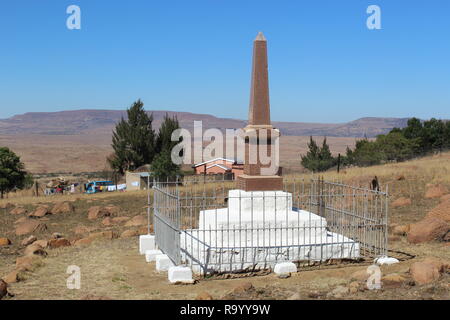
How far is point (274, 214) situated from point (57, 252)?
6.50m

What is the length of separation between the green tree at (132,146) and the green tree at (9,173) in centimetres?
1305

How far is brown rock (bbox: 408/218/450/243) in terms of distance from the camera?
13.3 metres

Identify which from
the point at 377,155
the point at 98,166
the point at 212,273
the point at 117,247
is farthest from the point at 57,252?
A: the point at 98,166

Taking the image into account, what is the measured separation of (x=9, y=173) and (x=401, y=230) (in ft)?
113

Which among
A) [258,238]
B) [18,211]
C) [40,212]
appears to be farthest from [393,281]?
[18,211]

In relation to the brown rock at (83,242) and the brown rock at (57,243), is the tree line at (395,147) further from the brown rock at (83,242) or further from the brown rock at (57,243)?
the brown rock at (57,243)

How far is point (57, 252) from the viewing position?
558 inches

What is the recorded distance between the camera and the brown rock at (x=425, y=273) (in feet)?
28.3

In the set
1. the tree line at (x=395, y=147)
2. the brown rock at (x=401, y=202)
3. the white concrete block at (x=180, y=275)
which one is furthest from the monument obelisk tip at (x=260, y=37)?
the tree line at (x=395, y=147)

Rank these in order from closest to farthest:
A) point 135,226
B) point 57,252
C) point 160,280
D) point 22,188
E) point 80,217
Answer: point 160,280
point 57,252
point 135,226
point 80,217
point 22,188

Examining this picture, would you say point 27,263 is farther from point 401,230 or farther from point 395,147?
point 395,147

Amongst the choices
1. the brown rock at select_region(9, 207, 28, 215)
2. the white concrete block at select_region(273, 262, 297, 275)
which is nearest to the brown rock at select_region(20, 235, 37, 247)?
the brown rock at select_region(9, 207, 28, 215)

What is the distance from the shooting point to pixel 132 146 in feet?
178
